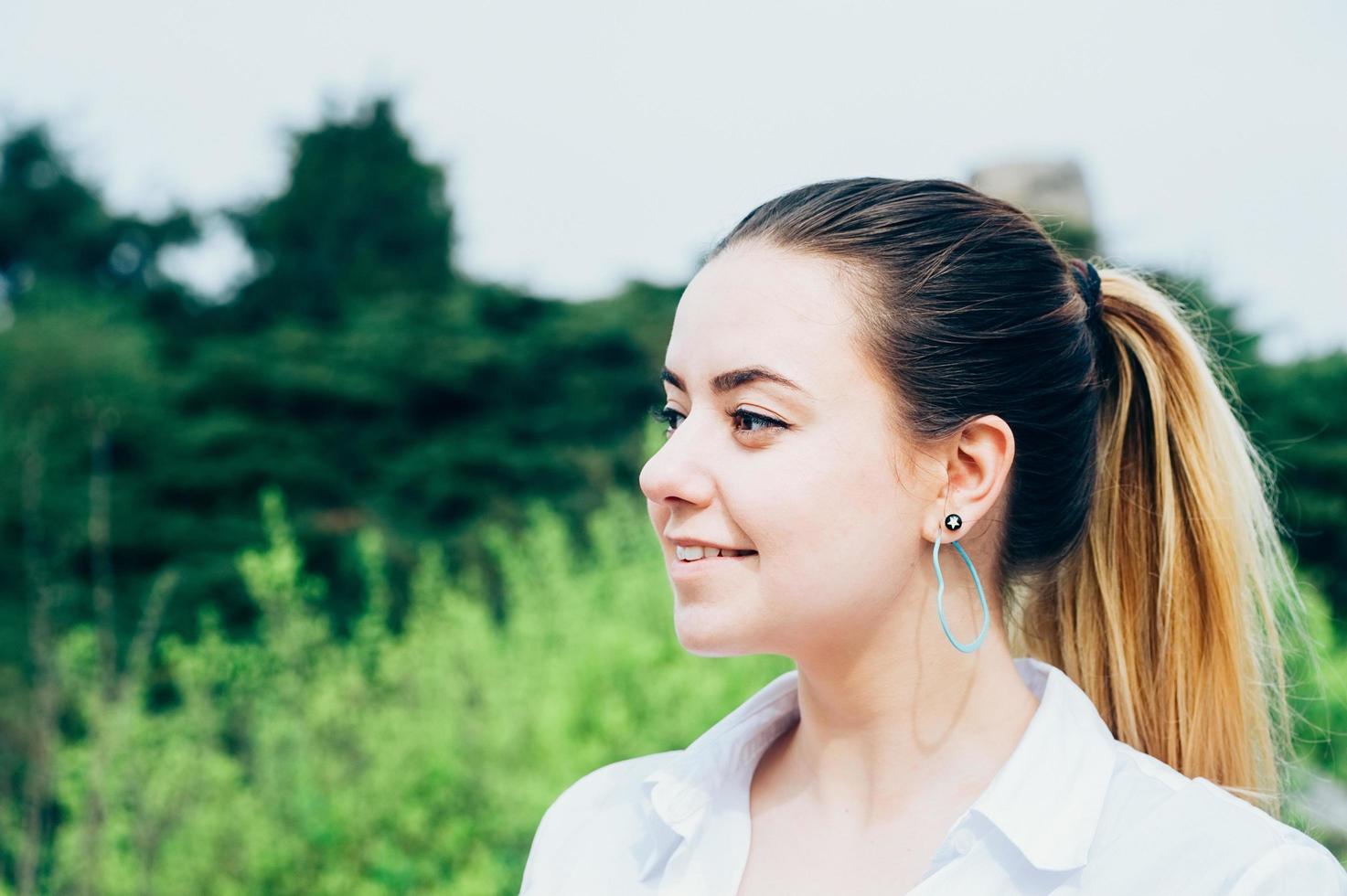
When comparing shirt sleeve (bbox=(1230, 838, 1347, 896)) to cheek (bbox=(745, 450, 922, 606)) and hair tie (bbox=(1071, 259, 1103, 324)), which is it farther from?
hair tie (bbox=(1071, 259, 1103, 324))

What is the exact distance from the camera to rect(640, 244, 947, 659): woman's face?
1307 mm

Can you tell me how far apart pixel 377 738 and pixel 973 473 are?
3.22 meters

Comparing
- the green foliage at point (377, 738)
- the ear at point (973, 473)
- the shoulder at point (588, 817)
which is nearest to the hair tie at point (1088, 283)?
the ear at point (973, 473)

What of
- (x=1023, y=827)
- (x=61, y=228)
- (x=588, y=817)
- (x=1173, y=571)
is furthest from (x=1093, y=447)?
(x=61, y=228)

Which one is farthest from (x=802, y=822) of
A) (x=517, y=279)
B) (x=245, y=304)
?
(x=245, y=304)

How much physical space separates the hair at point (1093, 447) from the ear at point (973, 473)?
0.09 feet

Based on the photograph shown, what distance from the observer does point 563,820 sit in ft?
5.26

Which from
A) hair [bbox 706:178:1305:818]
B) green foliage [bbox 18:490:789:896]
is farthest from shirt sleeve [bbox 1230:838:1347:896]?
green foliage [bbox 18:490:789:896]

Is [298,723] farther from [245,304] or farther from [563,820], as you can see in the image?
[245,304]

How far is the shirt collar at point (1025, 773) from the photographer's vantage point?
1246 millimetres

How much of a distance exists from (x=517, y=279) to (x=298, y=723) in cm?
796

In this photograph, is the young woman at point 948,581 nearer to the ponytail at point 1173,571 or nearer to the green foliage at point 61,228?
the ponytail at point 1173,571

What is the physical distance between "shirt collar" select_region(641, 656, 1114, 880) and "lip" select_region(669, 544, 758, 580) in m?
0.33

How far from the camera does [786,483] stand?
1.30m
